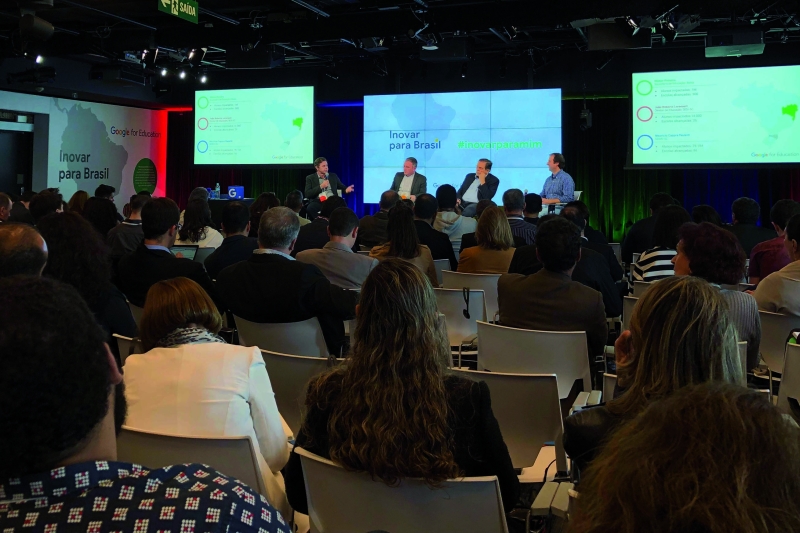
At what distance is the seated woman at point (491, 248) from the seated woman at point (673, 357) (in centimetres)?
355

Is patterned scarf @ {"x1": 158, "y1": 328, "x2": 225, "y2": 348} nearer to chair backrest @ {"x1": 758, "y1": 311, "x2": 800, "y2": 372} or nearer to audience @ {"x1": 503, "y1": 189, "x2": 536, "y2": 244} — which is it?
chair backrest @ {"x1": 758, "y1": 311, "x2": 800, "y2": 372}

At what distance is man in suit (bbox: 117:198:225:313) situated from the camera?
430cm

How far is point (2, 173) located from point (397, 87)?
23.2 feet

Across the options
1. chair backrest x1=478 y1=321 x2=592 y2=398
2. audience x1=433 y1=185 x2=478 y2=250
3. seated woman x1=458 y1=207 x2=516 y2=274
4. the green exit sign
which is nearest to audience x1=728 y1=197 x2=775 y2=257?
seated woman x1=458 y1=207 x2=516 y2=274

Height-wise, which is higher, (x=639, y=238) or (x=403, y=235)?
(x=639, y=238)

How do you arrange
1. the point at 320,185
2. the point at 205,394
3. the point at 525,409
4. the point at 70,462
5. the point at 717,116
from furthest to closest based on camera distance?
the point at 320,185 < the point at 717,116 < the point at 525,409 < the point at 205,394 < the point at 70,462

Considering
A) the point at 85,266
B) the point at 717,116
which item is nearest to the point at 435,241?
the point at 85,266

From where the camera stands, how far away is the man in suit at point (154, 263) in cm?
430

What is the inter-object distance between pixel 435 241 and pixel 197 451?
15.2ft

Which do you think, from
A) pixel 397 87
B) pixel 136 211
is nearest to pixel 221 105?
pixel 397 87

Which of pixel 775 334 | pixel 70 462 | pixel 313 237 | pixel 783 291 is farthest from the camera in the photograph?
pixel 313 237

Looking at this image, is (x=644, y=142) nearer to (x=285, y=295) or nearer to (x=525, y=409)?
(x=285, y=295)

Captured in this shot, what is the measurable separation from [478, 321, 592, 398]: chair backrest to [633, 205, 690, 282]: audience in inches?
76.4

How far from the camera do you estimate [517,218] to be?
6699 mm
